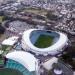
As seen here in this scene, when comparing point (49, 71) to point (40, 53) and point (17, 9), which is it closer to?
point (40, 53)

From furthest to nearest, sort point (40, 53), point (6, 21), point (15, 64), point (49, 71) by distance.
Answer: point (6, 21), point (40, 53), point (15, 64), point (49, 71)

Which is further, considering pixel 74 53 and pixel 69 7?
pixel 69 7

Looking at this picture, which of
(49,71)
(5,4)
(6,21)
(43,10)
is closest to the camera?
(49,71)

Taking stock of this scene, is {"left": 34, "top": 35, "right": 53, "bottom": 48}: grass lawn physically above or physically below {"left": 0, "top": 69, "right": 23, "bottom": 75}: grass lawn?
above

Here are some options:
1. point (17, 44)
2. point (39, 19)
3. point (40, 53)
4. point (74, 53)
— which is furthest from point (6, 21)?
point (74, 53)

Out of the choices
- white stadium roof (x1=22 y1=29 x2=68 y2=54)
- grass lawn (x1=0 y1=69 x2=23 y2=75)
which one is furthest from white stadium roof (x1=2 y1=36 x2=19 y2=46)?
grass lawn (x1=0 y1=69 x2=23 y2=75)

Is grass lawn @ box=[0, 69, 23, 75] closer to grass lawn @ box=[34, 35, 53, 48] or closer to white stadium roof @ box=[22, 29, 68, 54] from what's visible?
white stadium roof @ box=[22, 29, 68, 54]

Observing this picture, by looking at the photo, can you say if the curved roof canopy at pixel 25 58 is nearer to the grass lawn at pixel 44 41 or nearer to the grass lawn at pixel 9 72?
the grass lawn at pixel 9 72
